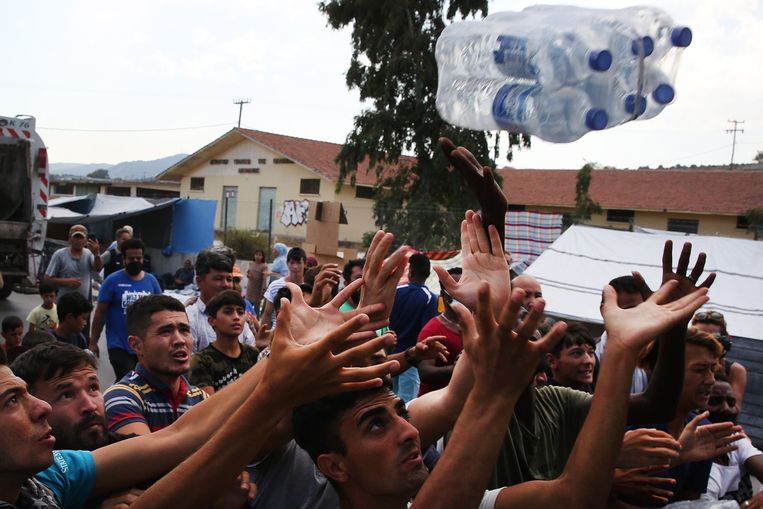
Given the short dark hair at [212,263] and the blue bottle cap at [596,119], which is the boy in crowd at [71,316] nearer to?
the short dark hair at [212,263]

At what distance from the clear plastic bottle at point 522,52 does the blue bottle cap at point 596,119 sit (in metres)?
0.16

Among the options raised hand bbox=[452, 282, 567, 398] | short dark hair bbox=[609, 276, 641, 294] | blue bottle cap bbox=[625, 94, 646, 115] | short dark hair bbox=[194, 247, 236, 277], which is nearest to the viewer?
raised hand bbox=[452, 282, 567, 398]

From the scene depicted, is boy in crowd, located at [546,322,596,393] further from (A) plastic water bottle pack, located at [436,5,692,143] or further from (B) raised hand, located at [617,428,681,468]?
(B) raised hand, located at [617,428,681,468]

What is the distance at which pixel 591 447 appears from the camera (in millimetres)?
1864

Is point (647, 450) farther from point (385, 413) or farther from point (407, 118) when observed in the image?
point (407, 118)

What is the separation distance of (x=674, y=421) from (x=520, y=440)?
104 centimetres

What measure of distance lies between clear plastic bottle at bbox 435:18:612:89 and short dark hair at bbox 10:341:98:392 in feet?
7.37

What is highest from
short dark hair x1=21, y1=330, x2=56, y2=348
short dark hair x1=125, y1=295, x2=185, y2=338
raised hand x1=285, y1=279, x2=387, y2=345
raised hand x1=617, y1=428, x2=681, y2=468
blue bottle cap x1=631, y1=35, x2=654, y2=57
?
blue bottle cap x1=631, y1=35, x2=654, y2=57

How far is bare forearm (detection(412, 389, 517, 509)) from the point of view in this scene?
169cm

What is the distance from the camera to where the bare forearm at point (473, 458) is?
5.54ft

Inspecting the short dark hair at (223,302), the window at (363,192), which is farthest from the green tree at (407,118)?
the short dark hair at (223,302)

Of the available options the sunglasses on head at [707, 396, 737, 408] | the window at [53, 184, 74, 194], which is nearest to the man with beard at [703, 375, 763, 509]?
the sunglasses on head at [707, 396, 737, 408]

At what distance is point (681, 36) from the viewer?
→ 3.12 m

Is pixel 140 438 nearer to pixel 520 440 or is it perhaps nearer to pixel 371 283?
pixel 371 283
